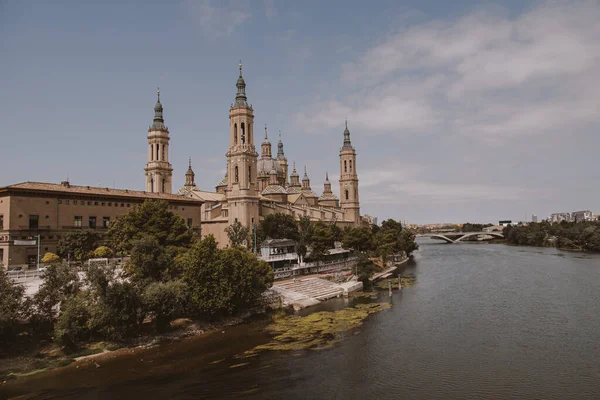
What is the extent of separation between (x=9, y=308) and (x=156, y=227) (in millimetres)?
19992

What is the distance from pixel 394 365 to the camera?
2800 cm

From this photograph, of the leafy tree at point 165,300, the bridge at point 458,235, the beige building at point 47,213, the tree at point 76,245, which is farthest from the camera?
the bridge at point 458,235

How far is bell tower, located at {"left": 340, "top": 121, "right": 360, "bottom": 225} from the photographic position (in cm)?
11738

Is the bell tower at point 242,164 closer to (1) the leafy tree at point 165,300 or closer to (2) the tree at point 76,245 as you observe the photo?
(2) the tree at point 76,245

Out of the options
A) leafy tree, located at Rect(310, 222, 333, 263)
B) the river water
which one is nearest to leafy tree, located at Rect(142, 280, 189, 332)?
the river water

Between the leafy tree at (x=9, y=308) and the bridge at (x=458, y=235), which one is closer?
the leafy tree at (x=9, y=308)

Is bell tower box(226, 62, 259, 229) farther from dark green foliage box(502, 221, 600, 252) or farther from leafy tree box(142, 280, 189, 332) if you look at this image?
dark green foliage box(502, 221, 600, 252)

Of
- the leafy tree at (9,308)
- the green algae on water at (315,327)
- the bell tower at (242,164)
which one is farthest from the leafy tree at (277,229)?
the leafy tree at (9,308)

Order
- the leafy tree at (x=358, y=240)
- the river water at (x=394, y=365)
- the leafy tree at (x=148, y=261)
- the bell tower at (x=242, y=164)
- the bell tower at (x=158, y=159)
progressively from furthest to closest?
the bell tower at (x=158, y=159), the leafy tree at (x=358, y=240), the bell tower at (x=242, y=164), the leafy tree at (x=148, y=261), the river water at (x=394, y=365)

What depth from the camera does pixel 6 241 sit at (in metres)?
45.2

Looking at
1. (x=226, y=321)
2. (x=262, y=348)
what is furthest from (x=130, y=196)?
(x=262, y=348)

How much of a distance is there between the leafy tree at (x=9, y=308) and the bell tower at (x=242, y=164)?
43.6 m

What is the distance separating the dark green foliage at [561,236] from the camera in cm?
10325

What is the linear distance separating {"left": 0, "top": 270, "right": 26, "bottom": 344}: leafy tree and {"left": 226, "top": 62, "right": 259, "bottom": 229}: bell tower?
43.6 m
